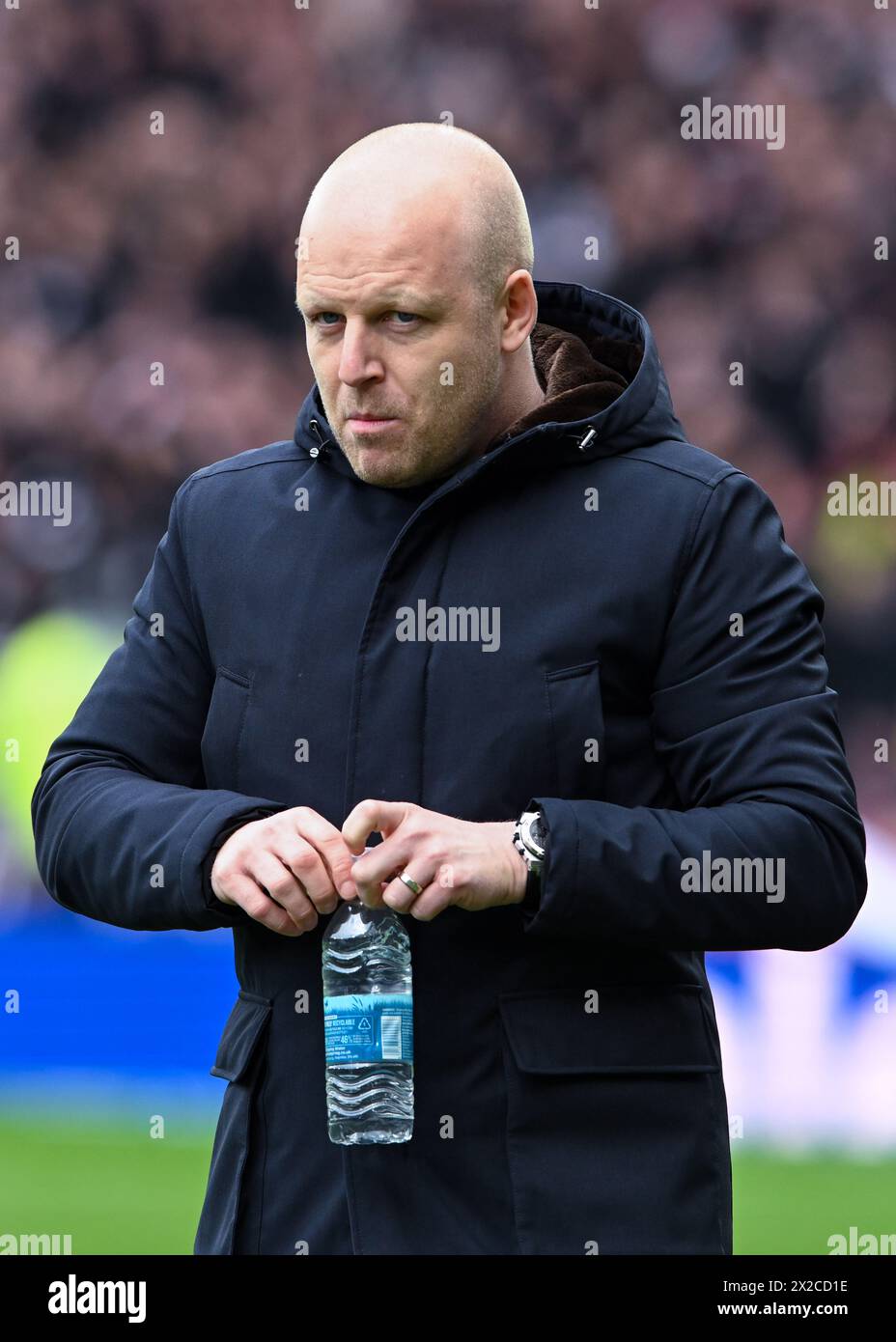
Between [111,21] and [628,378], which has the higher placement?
[111,21]

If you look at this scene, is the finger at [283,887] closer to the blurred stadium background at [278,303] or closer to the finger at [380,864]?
the finger at [380,864]

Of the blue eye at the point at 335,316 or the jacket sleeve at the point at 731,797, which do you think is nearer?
the jacket sleeve at the point at 731,797

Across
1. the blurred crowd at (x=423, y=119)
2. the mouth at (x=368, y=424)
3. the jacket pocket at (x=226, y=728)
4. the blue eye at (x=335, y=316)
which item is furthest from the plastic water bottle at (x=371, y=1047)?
the blurred crowd at (x=423, y=119)

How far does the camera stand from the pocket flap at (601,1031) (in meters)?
2.14

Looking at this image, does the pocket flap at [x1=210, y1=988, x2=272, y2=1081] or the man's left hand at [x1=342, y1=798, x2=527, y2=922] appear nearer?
the man's left hand at [x1=342, y1=798, x2=527, y2=922]

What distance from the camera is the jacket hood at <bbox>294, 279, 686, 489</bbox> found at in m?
2.32

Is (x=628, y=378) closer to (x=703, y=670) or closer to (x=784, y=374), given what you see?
(x=703, y=670)

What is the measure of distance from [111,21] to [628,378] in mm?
3895

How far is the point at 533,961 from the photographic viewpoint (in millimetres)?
2180

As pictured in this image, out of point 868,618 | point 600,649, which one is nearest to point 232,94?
point 868,618

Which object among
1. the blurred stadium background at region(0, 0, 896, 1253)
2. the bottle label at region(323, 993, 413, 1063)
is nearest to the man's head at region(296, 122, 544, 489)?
the bottle label at region(323, 993, 413, 1063)

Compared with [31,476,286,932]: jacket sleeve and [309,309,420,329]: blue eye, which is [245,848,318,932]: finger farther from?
[309,309,420,329]: blue eye

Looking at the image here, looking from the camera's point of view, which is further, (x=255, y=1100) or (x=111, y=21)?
(x=111, y=21)

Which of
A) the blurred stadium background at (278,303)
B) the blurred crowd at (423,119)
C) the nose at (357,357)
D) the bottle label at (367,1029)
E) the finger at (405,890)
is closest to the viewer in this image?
the finger at (405,890)
